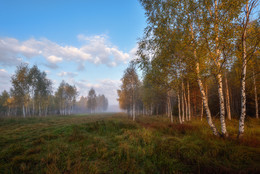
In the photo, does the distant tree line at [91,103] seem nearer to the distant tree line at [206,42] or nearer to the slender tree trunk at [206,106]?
the distant tree line at [206,42]

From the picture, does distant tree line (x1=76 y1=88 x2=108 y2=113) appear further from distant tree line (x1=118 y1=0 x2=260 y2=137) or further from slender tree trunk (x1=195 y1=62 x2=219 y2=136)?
slender tree trunk (x1=195 y1=62 x2=219 y2=136)

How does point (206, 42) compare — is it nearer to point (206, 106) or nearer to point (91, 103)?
point (206, 106)

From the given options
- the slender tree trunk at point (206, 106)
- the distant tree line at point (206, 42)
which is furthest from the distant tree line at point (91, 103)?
the slender tree trunk at point (206, 106)

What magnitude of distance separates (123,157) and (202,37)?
30.0ft


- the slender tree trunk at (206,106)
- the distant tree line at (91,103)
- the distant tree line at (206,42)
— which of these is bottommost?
the distant tree line at (91,103)

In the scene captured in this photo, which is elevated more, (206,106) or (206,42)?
(206,42)

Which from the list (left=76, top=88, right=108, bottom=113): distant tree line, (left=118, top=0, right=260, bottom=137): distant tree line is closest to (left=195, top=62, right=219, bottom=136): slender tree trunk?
(left=118, top=0, right=260, bottom=137): distant tree line

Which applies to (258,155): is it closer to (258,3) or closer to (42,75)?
(258,3)

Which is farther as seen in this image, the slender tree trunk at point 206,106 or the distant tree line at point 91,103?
the distant tree line at point 91,103

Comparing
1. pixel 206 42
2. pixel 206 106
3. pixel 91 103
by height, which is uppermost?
pixel 206 42

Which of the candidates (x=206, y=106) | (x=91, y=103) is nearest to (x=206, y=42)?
(x=206, y=106)

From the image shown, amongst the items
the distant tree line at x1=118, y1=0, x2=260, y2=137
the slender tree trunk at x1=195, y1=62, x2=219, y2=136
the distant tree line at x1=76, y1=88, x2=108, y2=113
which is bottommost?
the distant tree line at x1=76, y1=88, x2=108, y2=113

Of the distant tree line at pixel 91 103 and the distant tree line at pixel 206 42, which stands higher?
the distant tree line at pixel 206 42

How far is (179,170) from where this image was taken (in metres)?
4.11
